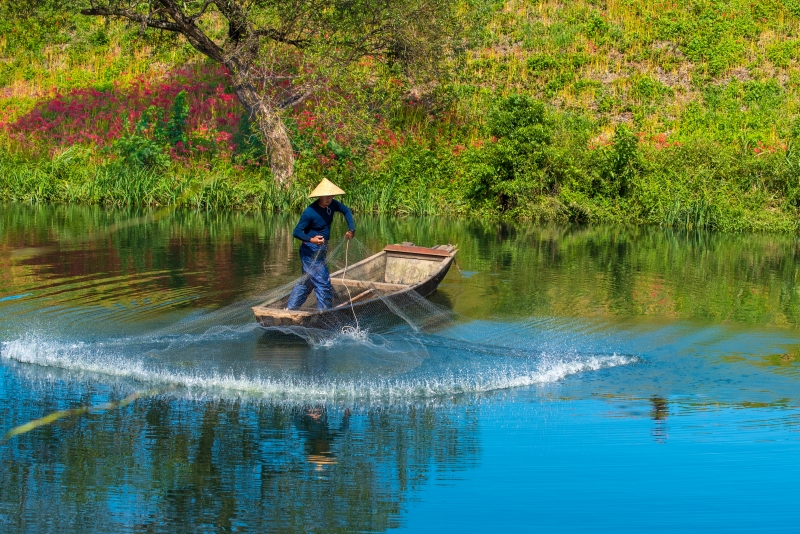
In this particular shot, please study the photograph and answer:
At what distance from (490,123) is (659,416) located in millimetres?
17253

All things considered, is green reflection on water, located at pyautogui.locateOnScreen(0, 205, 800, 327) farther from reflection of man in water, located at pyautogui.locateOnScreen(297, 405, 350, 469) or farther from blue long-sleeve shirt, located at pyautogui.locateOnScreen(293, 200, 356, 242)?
reflection of man in water, located at pyautogui.locateOnScreen(297, 405, 350, 469)

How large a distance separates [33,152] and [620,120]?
1759 centimetres

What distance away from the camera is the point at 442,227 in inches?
908

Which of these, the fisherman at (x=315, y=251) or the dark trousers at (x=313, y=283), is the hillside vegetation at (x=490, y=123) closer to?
the fisherman at (x=315, y=251)

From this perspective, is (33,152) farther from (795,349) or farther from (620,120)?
(795,349)

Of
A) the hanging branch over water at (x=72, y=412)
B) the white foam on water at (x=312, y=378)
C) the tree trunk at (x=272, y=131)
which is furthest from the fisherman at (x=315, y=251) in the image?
the tree trunk at (x=272, y=131)


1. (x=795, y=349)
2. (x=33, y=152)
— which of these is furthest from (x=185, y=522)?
(x=33, y=152)

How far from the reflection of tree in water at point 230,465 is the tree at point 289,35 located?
1668 cm

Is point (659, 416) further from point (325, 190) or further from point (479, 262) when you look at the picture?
point (479, 262)

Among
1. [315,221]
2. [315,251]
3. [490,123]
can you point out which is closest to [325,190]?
[315,221]

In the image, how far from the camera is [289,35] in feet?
83.1

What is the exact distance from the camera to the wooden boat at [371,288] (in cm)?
1059

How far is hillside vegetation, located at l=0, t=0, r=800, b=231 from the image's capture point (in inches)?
963

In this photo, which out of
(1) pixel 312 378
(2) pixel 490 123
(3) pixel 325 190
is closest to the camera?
A: (1) pixel 312 378
